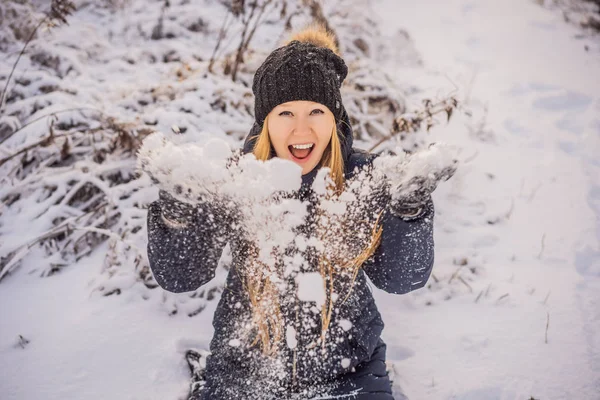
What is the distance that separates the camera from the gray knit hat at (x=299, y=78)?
1355 mm

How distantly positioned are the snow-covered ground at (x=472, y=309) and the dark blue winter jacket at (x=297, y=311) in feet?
1.45

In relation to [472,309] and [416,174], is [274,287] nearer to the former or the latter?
[416,174]

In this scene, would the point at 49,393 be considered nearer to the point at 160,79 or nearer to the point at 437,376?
the point at 437,376

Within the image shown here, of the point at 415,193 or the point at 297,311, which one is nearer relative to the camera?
the point at 415,193

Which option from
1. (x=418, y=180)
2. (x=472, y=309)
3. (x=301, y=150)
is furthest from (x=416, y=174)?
(x=472, y=309)

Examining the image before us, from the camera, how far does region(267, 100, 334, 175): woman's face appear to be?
1.33m

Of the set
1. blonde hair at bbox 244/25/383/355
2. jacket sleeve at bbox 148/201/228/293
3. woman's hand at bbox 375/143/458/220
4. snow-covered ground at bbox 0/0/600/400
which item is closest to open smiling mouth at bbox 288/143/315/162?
blonde hair at bbox 244/25/383/355

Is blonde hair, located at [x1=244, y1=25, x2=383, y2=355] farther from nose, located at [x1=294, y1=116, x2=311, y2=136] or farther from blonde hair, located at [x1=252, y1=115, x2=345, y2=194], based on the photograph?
nose, located at [x1=294, y1=116, x2=311, y2=136]

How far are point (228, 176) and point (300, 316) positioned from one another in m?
0.65

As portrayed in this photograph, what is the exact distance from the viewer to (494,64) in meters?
4.52

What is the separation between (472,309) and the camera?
1.99 meters

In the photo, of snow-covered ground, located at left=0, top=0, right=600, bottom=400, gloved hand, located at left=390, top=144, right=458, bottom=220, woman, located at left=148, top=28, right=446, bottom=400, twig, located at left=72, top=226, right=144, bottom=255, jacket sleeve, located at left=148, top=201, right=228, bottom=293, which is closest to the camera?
gloved hand, located at left=390, top=144, right=458, bottom=220

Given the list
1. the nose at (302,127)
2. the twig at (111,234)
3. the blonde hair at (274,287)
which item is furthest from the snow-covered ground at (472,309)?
the nose at (302,127)

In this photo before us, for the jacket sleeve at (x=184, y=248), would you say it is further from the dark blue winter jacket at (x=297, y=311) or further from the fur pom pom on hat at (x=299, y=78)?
the fur pom pom on hat at (x=299, y=78)
